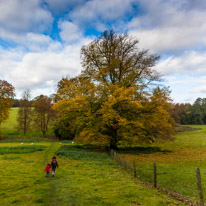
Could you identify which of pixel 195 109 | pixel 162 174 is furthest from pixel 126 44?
pixel 195 109

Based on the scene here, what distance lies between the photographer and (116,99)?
23.4 m

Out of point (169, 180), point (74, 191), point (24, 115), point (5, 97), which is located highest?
point (5, 97)

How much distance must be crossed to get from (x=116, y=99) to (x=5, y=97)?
138ft

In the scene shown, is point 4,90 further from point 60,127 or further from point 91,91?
point 91,91

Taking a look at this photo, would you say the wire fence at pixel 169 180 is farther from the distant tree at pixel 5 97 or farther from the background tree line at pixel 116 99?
the distant tree at pixel 5 97

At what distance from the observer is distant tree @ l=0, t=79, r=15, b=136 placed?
1960 inches

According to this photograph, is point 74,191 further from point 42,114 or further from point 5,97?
point 42,114

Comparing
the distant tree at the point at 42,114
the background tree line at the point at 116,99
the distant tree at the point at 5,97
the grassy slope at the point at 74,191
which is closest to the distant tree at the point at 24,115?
the distant tree at the point at 42,114

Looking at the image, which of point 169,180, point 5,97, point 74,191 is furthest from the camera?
point 5,97

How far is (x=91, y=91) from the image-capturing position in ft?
84.8

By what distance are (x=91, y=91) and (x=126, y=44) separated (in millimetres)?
11852

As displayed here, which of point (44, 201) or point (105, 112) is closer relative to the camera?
point (44, 201)

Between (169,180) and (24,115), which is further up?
(24,115)

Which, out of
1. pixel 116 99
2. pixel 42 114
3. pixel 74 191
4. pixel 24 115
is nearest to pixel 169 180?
pixel 74 191
